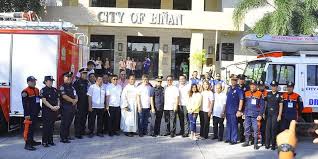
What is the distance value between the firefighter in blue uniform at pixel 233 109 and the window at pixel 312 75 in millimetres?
2048

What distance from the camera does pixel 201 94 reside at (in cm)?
1209

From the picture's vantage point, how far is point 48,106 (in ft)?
34.2

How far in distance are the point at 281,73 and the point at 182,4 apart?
834 inches

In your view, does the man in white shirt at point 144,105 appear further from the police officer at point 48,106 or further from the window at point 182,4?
the window at point 182,4

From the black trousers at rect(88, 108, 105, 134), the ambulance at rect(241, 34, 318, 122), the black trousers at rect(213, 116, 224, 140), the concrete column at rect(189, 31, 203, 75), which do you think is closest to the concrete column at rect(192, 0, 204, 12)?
the concrete column at rect(189, 31, 203, 75)

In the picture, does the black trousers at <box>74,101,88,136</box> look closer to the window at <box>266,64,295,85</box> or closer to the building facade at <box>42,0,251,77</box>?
the window at <box>266,64,295,85</box>

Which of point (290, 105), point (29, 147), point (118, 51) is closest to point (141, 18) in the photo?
point (118, 51)

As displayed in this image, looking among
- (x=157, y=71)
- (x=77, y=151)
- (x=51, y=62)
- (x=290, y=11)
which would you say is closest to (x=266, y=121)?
(x=77, y=151)

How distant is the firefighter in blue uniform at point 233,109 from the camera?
11453 millimetres

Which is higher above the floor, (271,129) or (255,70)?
(255,70)

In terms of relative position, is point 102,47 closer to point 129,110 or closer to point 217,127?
point 129,110

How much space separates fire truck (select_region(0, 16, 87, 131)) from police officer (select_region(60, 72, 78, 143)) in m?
0.49

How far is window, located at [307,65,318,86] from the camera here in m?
12.2

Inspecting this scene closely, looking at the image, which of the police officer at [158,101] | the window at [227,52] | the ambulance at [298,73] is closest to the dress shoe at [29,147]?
the police officer at [158,101]
